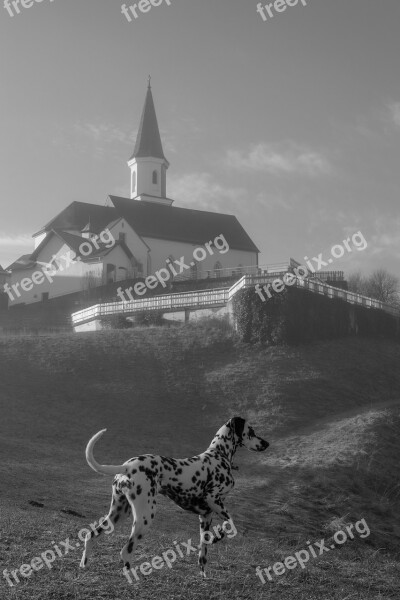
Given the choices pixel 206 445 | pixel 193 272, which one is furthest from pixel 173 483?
pixel 193 272

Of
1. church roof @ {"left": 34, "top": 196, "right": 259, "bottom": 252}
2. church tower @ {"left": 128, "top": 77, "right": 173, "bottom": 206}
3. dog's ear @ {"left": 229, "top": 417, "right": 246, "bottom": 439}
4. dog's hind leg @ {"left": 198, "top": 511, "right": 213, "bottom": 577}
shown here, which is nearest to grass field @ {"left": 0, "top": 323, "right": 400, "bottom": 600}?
dog's hind leg @ {"left": 198, "top": 511, "right": 213, "bottom": 577}

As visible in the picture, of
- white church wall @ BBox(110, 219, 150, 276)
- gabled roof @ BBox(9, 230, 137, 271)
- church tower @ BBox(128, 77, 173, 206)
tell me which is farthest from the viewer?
church tower @ BBox(128, 77, 173, 206)

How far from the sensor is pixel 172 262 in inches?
2985

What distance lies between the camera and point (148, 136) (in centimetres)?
9406

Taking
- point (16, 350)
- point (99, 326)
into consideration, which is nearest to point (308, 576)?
point (16, 350)

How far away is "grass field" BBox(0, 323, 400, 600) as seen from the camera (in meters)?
9.70

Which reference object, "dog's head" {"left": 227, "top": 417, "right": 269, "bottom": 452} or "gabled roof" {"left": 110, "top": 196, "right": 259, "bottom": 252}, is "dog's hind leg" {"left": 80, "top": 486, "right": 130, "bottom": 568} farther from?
"gabled roof" {"left": 110, "top": 196, "right": 259, "bottom": 252}

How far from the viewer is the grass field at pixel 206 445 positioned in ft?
31.8

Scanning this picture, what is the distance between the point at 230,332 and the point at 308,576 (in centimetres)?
2965

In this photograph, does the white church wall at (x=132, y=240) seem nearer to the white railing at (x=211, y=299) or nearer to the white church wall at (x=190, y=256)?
the white church wall at (x=190, y=256)

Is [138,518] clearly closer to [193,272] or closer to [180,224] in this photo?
[193,272]

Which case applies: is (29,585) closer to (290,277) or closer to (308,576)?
(308,576)

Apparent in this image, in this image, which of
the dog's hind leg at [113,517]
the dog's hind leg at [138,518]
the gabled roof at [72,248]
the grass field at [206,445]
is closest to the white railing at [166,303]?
the grass field at [206,445]

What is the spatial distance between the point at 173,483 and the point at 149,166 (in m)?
86.0
